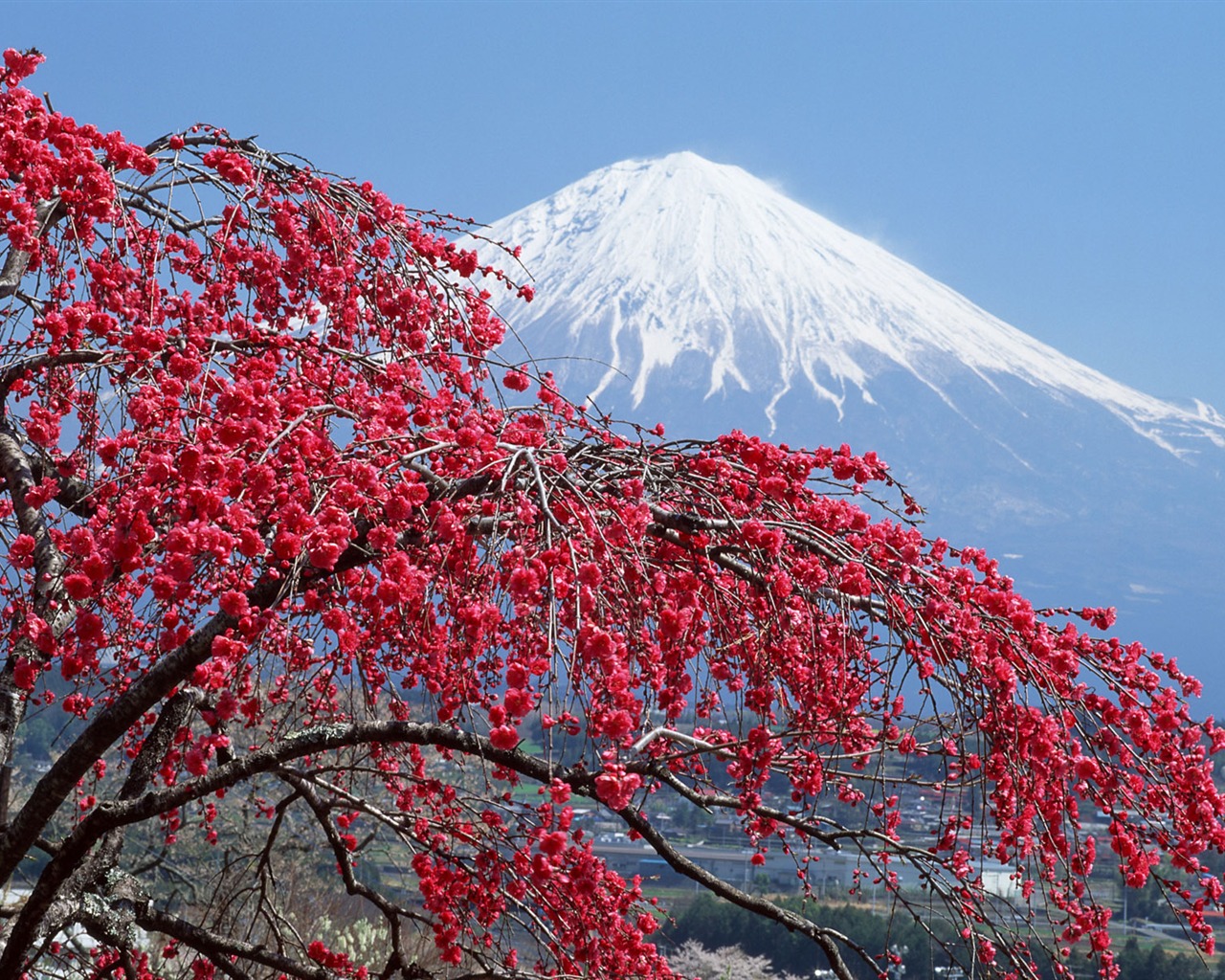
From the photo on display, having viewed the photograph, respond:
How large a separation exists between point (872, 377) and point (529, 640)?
387 feet

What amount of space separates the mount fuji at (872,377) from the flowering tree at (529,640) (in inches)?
3904

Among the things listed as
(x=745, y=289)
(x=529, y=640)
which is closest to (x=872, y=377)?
(x=745, y=289)

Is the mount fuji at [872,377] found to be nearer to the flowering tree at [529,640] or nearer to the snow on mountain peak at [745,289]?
the snow on mountain peak at [745,289]

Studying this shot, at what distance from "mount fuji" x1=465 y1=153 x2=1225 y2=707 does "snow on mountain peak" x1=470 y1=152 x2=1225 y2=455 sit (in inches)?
8.5

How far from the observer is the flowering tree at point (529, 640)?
2859mm

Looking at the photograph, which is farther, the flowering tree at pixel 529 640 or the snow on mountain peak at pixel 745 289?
the snow on mountain peak at pixel 745 289

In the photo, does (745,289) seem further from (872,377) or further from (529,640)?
(529,640)

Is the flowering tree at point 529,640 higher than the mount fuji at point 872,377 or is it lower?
lower

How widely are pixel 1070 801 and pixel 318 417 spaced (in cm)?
241

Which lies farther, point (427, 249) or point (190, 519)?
point (427, 249)

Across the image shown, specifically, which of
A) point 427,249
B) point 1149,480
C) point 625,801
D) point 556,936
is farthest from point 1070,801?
point 1149,480

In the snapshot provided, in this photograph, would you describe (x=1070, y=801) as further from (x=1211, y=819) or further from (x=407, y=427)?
(x=407, y=427)

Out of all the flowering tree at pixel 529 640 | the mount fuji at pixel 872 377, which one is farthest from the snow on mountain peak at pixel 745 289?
the flowering tree at pixel 529 640

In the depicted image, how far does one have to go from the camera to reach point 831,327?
12200cm
